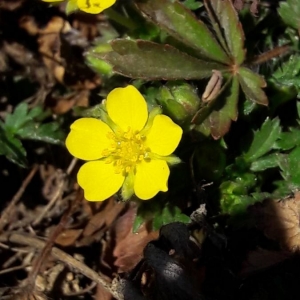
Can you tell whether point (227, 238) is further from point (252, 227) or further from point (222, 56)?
point (222, 56)

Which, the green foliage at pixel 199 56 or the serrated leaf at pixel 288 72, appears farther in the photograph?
the serrated leaf at pixel 288 72

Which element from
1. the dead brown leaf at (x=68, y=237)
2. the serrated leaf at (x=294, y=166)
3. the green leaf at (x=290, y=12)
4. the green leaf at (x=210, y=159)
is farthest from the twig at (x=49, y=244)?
the green leaf at (x=290, y=12)

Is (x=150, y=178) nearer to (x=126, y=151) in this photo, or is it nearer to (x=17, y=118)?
(x=126, y=151)

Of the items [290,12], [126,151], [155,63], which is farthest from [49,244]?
[290,12]

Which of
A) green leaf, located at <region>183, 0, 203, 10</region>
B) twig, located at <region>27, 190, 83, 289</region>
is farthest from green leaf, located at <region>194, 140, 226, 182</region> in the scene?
twig, located at <region>27, 190, 83, 289</region>

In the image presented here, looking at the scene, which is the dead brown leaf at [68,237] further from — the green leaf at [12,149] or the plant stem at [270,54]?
the plant stem at [270,54]
